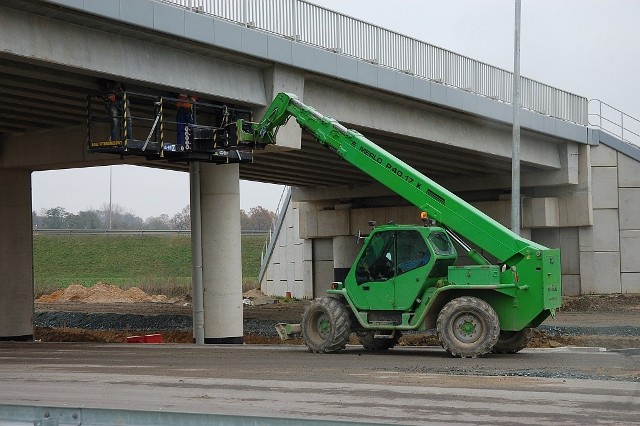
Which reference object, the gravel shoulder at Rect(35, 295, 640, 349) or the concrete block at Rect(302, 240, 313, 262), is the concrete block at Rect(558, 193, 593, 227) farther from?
the concrete block at Rect(302, 240, 313, 262)

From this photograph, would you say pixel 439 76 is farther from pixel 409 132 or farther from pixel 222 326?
pixel 222 326

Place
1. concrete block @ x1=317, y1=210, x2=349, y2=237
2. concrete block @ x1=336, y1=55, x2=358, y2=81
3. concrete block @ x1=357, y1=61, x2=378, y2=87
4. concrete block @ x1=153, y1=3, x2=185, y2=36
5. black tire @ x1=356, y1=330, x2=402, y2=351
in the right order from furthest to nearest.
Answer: concrete block @ x1=317, y1=210, x2=349, y2=237 < concrete block @ x1=357, y1=61, x2=378, y2=87 < concrete block @ x1=336, y1=55, x2=358, y2=81 < concrete block @ x1=153, y1=3, x2=185, y2=36 < black tire @ x1=356, y1=330, x2=402, y2=351

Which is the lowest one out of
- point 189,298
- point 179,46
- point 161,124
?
point 189,298

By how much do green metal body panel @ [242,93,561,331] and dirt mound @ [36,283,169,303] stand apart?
1591 inches

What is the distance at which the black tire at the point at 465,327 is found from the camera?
17.7 meters

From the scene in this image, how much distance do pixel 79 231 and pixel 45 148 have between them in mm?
64504

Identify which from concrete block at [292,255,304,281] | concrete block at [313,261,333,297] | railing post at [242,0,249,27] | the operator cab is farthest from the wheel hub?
concrete block at [292,255,304,281]

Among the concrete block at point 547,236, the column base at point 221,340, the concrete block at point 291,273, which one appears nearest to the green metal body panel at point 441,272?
the column base at point 221,340

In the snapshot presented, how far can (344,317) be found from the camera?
1931 cm

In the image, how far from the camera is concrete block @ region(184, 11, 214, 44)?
22.4 meters

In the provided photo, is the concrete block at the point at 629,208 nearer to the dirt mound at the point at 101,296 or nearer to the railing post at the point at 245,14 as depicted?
the railing post at the point at 245,14

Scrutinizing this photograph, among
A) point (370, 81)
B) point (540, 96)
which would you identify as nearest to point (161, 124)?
point (370, 81)

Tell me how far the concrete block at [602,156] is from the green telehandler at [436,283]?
26.2 meters

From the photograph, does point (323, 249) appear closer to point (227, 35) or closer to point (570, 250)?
point (570, 250)
